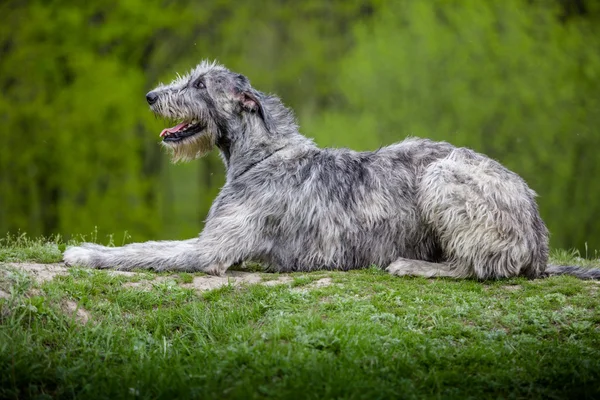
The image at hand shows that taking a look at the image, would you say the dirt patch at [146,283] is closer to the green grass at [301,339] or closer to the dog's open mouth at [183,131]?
the green grass at [301,339]

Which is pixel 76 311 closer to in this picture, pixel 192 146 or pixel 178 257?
pixel 178 257

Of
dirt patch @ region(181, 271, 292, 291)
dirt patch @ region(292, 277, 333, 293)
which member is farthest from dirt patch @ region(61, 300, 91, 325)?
dirt patch @ region(292, 277, 333, 293)

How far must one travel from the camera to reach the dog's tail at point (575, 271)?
8.50 meters

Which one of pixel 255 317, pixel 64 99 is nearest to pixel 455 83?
pixel 64 99

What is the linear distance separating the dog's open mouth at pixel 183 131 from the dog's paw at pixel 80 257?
5.37 ft

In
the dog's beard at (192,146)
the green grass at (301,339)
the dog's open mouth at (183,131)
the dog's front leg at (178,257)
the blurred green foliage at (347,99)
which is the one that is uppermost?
the blurred green foliage at (347,99)

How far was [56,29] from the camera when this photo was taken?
2225 centimetres

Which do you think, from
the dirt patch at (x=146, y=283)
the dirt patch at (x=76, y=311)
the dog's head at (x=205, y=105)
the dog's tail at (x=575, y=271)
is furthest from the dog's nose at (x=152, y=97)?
the dog's tail at (x=575, y=271)

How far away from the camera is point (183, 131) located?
8852 mm

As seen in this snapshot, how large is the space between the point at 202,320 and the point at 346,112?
18248 millimetres

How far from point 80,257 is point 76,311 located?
174cm

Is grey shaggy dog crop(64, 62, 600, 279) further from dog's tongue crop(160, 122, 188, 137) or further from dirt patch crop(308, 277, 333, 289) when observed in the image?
dirt patch crop(308, 277, 333, 289)

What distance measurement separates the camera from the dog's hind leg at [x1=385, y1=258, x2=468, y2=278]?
8250 millimetres

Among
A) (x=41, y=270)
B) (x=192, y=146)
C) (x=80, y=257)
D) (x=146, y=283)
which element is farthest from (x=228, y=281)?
(x=192, y=146)
